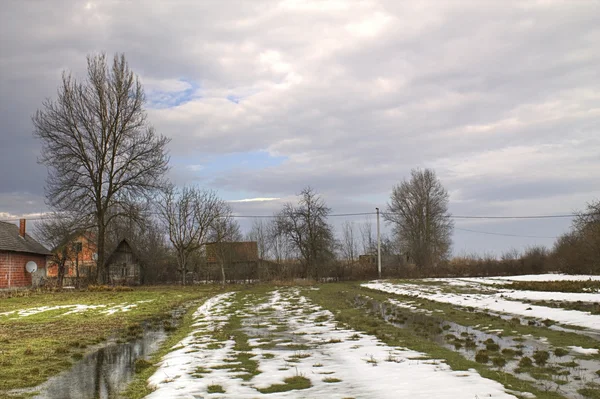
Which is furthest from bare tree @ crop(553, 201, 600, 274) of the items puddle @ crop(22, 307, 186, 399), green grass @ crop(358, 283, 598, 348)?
puddle @ crop(22, 307, 186, 399)

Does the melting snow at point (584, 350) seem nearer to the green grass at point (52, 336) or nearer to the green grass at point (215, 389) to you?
the green grass at point (215, 389)

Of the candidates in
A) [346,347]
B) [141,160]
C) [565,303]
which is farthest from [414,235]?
[346,347]

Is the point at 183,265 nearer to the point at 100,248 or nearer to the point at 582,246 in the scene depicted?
the point at 100,248

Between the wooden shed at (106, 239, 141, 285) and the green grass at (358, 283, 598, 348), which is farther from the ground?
the wooden shed at (106, 239, 141, 285)

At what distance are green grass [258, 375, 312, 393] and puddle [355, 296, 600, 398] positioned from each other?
117 inches

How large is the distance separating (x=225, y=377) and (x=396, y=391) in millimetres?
2579

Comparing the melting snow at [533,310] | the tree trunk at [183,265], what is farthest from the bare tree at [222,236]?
the melting snow at [533,310]

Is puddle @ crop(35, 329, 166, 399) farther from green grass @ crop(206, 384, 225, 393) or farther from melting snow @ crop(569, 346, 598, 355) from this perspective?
melting snow @ crop(569, 346, 598, 355)

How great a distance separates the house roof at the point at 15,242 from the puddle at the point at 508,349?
102ft

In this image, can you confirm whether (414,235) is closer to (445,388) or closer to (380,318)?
(380,318)

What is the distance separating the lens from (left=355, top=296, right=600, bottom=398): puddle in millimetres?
6289

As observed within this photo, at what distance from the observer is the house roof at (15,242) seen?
34.6 m

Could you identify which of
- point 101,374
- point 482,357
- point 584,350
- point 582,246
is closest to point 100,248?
point 101,374

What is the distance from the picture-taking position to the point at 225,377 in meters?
6.97
